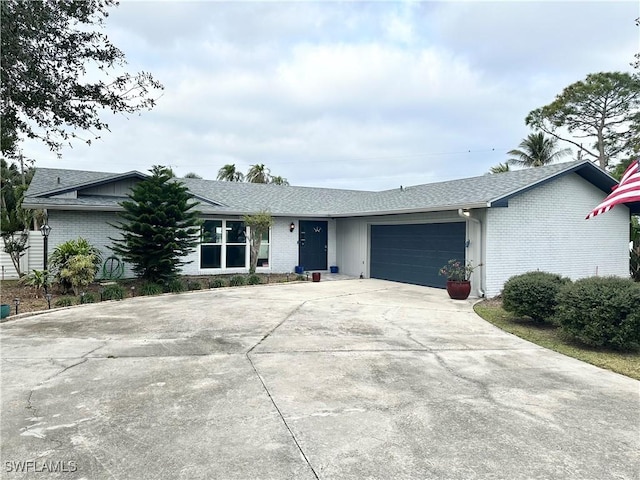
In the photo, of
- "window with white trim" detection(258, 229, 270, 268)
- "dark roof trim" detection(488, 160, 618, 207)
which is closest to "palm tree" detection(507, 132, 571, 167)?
"dark roof trim" detection(488, 160, 618, 207)

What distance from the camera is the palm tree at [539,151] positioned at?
100 ft

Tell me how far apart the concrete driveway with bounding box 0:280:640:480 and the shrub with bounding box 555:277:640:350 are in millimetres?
834

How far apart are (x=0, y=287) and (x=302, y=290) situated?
8.66 metres

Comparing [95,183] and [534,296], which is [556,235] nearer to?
[534,296]

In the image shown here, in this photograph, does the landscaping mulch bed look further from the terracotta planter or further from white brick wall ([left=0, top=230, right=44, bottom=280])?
the terracotta planter

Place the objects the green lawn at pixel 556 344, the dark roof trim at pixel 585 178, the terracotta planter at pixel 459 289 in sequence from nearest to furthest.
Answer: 1. the green lawn at pixel 556 344
2. the dark roof trim at pixel 585 178
3. the terracotta planter at pixel 459 289

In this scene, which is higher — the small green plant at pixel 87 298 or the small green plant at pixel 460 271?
the small green plant at pixel 460 271

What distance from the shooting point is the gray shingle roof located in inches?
457

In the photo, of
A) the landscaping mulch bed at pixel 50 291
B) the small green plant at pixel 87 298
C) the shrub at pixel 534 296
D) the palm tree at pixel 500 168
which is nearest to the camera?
the shrub at pixel 534 296

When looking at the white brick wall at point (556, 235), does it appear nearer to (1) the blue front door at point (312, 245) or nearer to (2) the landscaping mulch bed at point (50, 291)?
(2) the landscaping mulch bed at point (50, 291)

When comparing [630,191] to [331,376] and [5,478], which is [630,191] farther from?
[5,478]

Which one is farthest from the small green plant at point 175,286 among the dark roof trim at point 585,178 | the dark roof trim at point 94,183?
the dark roof trim at point 585,178

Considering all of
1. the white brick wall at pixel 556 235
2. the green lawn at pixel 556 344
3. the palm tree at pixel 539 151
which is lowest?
the green lawn at pixel 556 344

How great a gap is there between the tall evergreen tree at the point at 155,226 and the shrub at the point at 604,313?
9388 mm
